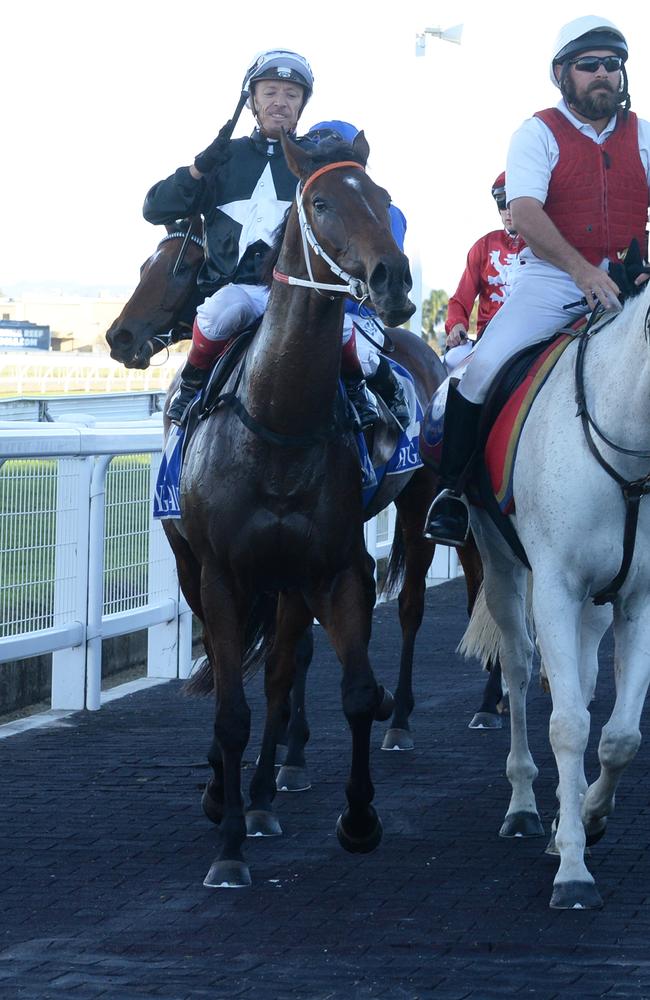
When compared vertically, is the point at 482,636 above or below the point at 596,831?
above

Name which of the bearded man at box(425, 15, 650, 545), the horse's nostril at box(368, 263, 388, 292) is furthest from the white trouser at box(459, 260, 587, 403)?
the horse's nostril at box(368, 263, 388, 292)

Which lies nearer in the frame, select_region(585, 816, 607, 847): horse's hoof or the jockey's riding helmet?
select_region(585, 816, 607, 847): horse's hoof

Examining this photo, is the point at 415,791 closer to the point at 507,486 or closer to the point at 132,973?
the point at 507,486

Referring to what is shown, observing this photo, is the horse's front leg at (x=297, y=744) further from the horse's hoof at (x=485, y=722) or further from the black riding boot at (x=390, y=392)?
the horse's hoof at (x=485, y=722)

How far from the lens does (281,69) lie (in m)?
6.12

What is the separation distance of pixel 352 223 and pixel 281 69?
4.65ft

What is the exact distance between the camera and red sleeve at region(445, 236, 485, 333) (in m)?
8.81

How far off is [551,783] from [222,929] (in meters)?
2.38

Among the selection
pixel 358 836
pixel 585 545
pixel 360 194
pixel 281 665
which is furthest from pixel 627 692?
pixel 360 194

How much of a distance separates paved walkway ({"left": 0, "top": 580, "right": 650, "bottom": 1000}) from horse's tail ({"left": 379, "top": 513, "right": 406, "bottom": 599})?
88 cm

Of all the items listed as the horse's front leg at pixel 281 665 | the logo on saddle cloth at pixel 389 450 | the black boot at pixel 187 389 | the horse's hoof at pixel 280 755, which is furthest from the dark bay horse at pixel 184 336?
the black boot at pixel 187 389

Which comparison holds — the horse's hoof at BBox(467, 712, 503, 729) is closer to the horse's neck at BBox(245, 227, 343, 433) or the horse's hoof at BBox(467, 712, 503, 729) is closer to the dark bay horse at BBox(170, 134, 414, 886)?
the dark bay horse at BBox(170, 134, 414, 886)

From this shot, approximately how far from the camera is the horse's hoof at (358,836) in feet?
18.1

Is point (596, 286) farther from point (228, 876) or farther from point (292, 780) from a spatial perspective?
point (292, 780)
